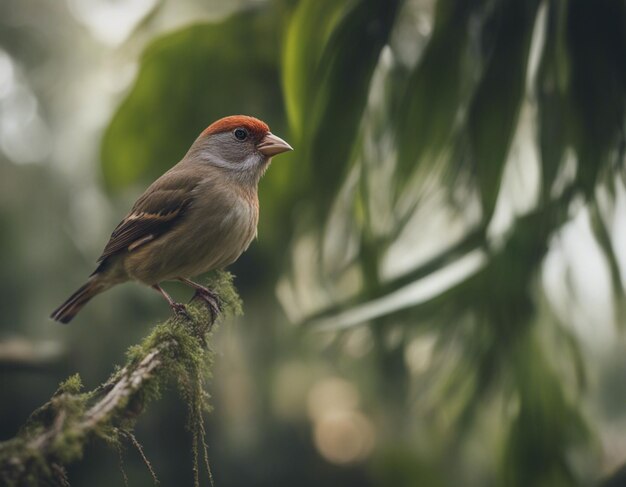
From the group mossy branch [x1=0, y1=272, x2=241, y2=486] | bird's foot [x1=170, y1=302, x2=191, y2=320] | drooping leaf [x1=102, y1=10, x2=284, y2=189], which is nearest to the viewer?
mossy branch [x1=0, y1=272, x2=241, y2=486]

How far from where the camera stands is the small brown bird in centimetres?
313

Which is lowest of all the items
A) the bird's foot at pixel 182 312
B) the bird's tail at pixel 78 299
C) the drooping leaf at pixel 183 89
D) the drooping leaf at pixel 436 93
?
the bird's foot at pixel 182 312

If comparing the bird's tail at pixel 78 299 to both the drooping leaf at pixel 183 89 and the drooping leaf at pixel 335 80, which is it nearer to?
the drooping leaf at pixel 183 89

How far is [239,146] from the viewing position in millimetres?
3516

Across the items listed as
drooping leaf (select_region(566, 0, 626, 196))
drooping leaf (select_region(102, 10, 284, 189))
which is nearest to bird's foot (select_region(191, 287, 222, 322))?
drooping leaf (select_region(102, 10, 284, 189))

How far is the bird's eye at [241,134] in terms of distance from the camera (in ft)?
11.4

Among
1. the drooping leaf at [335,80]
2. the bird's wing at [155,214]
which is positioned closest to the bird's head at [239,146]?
the bird's wing at [155,214]

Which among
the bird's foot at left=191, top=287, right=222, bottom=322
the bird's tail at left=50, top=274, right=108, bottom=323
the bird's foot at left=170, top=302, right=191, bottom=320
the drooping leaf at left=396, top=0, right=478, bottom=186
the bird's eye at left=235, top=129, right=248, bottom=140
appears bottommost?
the bird's foot at left=191, top=287, right=222, bottom=322

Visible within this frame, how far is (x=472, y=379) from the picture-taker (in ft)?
12.3

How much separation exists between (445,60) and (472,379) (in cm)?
167

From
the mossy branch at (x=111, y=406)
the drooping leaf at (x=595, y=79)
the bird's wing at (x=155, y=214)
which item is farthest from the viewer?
the bird's wing at (x=155, y=214)

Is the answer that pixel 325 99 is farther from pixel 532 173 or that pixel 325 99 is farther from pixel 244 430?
pixel 244 430

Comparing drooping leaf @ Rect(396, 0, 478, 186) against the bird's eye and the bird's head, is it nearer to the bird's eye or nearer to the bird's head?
the bird's head

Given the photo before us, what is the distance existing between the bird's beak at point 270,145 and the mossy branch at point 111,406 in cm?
103
